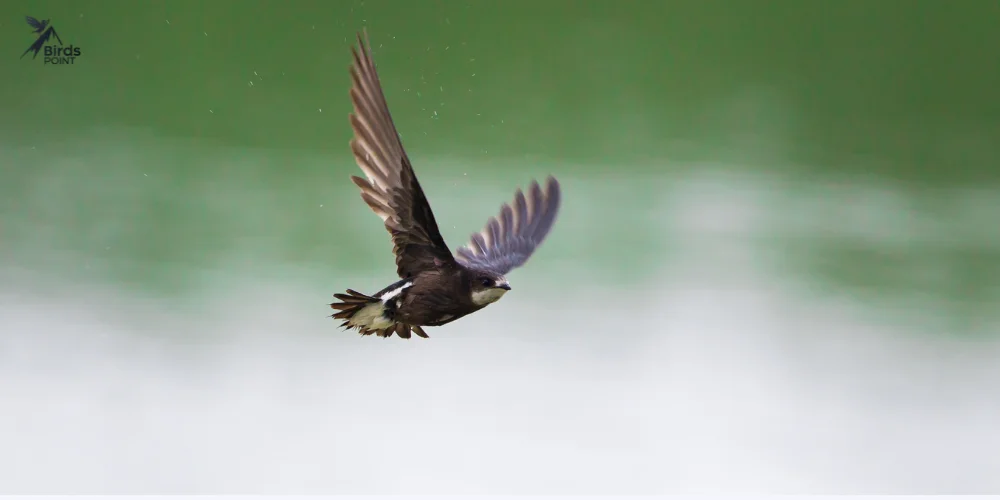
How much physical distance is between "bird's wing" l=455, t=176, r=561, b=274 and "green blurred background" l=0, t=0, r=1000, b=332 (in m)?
1.75

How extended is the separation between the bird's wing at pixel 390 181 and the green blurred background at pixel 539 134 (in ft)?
7.38

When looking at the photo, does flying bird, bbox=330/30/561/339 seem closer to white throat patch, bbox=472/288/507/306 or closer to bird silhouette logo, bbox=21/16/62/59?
white throat patch, bbox=472/288/507/306

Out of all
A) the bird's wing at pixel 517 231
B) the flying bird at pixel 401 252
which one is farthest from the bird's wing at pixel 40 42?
the flying bird at pixel 401 252

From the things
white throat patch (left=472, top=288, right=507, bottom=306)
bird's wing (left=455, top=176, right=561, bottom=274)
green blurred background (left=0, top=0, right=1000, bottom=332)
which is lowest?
white throat patch (left=472, top=288, right=507, bottom=306)

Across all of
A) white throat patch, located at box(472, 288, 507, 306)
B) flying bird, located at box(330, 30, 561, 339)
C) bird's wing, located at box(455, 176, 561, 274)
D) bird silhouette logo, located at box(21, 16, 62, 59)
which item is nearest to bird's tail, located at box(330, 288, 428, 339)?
flying bird, located at box(330, 30, 561, 339)

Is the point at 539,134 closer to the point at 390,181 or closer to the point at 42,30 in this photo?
the point at 42,30

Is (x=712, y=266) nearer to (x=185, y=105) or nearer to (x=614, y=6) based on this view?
(x=614, y=6)

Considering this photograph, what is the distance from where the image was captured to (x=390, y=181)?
77.2 inches

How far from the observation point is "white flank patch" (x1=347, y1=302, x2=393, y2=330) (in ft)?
6.58

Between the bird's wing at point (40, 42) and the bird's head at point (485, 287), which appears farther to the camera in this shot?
the bird's wing at point (40, 42)

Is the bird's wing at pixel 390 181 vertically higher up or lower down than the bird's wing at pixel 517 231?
lower down

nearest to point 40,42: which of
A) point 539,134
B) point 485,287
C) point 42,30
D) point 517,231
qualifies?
point 42,30

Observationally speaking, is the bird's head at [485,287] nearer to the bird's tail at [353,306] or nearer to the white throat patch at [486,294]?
the white throat patch at [486,294]

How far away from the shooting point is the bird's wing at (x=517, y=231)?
247 centimetres
